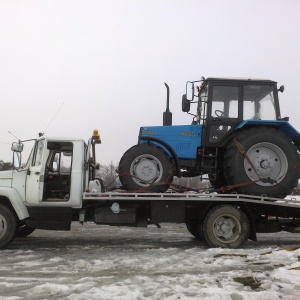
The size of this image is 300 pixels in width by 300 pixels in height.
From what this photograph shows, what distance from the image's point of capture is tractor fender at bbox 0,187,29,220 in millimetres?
7672

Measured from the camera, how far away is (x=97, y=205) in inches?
321

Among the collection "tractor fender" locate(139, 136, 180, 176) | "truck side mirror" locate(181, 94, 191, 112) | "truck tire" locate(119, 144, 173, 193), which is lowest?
"truck tire" locate(119, 144, 173, 193)

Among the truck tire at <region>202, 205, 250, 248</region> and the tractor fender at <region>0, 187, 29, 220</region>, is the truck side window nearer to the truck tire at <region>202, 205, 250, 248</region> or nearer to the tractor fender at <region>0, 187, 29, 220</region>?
the tractor fender at <region>0, 187, 29, 220</region>

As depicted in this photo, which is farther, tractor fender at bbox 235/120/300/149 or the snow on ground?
tractor fender at bbox 235/120/300/149

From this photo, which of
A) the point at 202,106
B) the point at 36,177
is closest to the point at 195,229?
the point at 202,106

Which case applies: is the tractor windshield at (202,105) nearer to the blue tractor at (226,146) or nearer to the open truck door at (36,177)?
the blue tractor at (226,146)

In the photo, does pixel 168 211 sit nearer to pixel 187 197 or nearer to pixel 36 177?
pixel 187 197

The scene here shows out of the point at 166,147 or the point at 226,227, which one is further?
the point at 166,147

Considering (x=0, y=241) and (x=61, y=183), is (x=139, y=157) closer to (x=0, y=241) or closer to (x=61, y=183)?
(x=61, y=183)

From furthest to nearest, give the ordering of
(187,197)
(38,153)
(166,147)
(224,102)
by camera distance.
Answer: (224,102)
(166,147)
(38,153)
(187,197)

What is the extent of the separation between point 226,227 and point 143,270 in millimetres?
2734

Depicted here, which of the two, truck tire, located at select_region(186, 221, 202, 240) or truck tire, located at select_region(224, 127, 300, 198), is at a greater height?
truck tire, located at select_region(224, 127, 300, 198)

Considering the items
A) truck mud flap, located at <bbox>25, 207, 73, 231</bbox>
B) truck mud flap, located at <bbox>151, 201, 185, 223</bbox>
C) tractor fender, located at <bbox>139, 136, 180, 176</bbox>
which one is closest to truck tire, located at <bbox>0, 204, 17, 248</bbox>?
truck mud flap, located at <bbox>25, 207, 73, 231</bbox>

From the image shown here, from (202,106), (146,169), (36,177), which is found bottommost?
(36,177)
